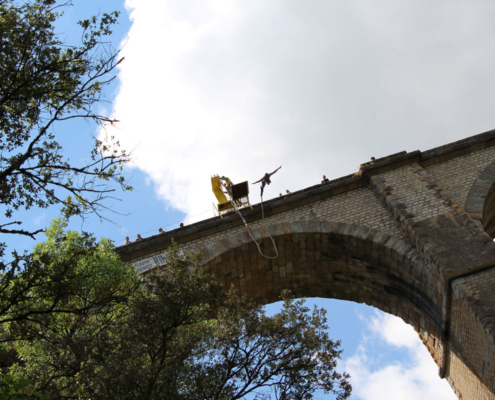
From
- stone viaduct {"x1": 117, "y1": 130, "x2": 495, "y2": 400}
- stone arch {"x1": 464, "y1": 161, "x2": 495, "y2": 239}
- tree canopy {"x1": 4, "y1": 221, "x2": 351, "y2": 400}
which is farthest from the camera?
stone arch {"x1": 464, "y1": 161, "x2": 495, "y2": 239}

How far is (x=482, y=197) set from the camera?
1438 centimetres

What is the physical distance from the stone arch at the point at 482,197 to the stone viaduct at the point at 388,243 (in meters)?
0.03

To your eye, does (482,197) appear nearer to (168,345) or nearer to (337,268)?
(337,268)

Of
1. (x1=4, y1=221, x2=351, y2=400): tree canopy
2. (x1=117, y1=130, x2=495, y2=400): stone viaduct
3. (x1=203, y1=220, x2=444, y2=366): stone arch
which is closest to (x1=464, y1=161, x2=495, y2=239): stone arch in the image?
(x1=117, y1=130, x2=495, y2=400): stone viaduct

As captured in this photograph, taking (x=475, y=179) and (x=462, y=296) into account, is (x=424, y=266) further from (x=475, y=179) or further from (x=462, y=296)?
(x=475, y=179)

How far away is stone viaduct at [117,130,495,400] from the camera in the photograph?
1220cm

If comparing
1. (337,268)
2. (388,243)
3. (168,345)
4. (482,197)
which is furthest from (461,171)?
(168,345)

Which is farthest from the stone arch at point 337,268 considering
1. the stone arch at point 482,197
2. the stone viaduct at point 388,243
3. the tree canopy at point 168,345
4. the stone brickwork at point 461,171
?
the tree canopy at point 168,345

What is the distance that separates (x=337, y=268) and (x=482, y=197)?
4.73 meters

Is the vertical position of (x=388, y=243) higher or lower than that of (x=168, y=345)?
higher

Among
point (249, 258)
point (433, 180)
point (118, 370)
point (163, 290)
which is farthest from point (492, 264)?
point (118, 370)

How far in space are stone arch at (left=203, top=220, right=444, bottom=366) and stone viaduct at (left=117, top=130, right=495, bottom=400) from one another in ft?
0.11

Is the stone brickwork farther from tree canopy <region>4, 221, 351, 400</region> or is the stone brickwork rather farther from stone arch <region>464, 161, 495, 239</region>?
tree canopy <region>4, 221, 351, 400</region>

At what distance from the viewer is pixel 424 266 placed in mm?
12531
